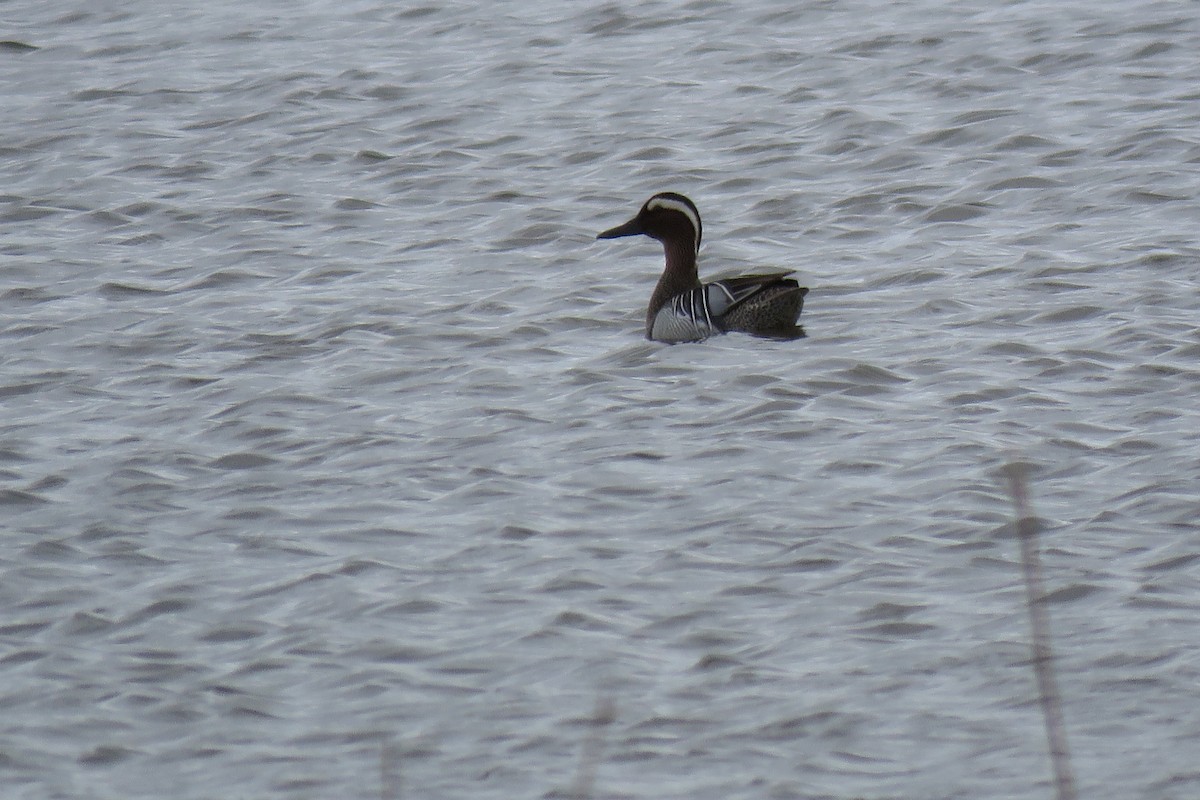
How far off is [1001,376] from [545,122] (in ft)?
19.9

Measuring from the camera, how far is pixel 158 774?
6.50 meters

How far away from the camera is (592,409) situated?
995cm

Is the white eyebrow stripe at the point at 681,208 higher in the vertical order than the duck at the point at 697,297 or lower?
higher

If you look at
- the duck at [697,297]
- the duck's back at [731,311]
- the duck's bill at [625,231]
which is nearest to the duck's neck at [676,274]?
the duck at [697,297]

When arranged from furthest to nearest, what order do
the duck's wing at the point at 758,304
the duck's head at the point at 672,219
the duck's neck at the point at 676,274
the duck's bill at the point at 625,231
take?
the duck's bill at the point at 625,231 → the duck's head at the point at 672,219 → the duck's neck at the point at 676,274 → the duck's wing at the point at 758,304

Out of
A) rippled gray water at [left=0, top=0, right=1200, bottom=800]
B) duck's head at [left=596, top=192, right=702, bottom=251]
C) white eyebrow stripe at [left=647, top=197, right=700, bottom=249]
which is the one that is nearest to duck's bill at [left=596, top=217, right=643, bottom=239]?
duck's head at [left=596, top=192, right=702, bottom=251]

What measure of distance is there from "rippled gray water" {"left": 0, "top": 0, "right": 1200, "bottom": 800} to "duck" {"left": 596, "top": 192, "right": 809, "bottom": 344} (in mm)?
136

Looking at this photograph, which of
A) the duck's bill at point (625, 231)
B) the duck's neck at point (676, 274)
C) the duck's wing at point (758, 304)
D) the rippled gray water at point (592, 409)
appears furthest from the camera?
the duck's bill at point (625, 231)

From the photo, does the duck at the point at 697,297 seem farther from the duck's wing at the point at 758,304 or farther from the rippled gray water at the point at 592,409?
the rippled gray water at the point at 592,409

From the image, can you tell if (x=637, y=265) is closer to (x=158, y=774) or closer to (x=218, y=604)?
(x=218, y=604)

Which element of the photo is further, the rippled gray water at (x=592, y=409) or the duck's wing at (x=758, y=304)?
the duck's wing at (x=758, y=304)

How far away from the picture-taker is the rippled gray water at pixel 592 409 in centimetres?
670

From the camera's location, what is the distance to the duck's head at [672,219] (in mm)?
11484

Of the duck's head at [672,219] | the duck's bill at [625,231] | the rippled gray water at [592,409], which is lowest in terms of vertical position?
the rippled gray water at [592,409]
